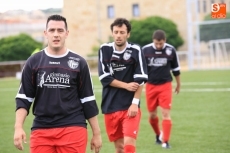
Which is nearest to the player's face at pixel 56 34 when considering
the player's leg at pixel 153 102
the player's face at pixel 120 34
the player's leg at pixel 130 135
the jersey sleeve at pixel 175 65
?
the player's face at pixel 120 34

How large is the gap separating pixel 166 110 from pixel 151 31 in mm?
37646

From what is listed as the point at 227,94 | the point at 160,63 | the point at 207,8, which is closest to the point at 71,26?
the point at 207,8

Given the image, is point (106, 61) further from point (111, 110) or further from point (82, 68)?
point (82, 68)

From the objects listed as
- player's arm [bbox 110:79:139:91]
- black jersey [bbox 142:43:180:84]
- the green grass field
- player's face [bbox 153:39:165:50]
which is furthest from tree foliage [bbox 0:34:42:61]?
player's arm [bbox 110:79:139:91]

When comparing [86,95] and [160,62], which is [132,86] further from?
[160,62]

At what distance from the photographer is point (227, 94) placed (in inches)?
739

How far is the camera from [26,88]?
549cm

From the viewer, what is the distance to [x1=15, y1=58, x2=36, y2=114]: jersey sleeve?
17.9 ft

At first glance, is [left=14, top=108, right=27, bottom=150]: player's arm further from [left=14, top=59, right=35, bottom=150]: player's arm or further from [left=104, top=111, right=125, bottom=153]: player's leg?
[left=104, top=111, right=125, bottom=153]: player's leg

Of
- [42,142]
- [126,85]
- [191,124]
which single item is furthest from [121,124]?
[191,124]

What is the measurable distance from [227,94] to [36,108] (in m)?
14.1

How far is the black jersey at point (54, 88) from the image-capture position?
5.43 meters

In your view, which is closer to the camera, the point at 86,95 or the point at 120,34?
the point at 86,95

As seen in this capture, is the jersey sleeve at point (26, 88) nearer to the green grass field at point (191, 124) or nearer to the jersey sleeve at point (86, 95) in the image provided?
the jersey sleeve at point (86, 95)
